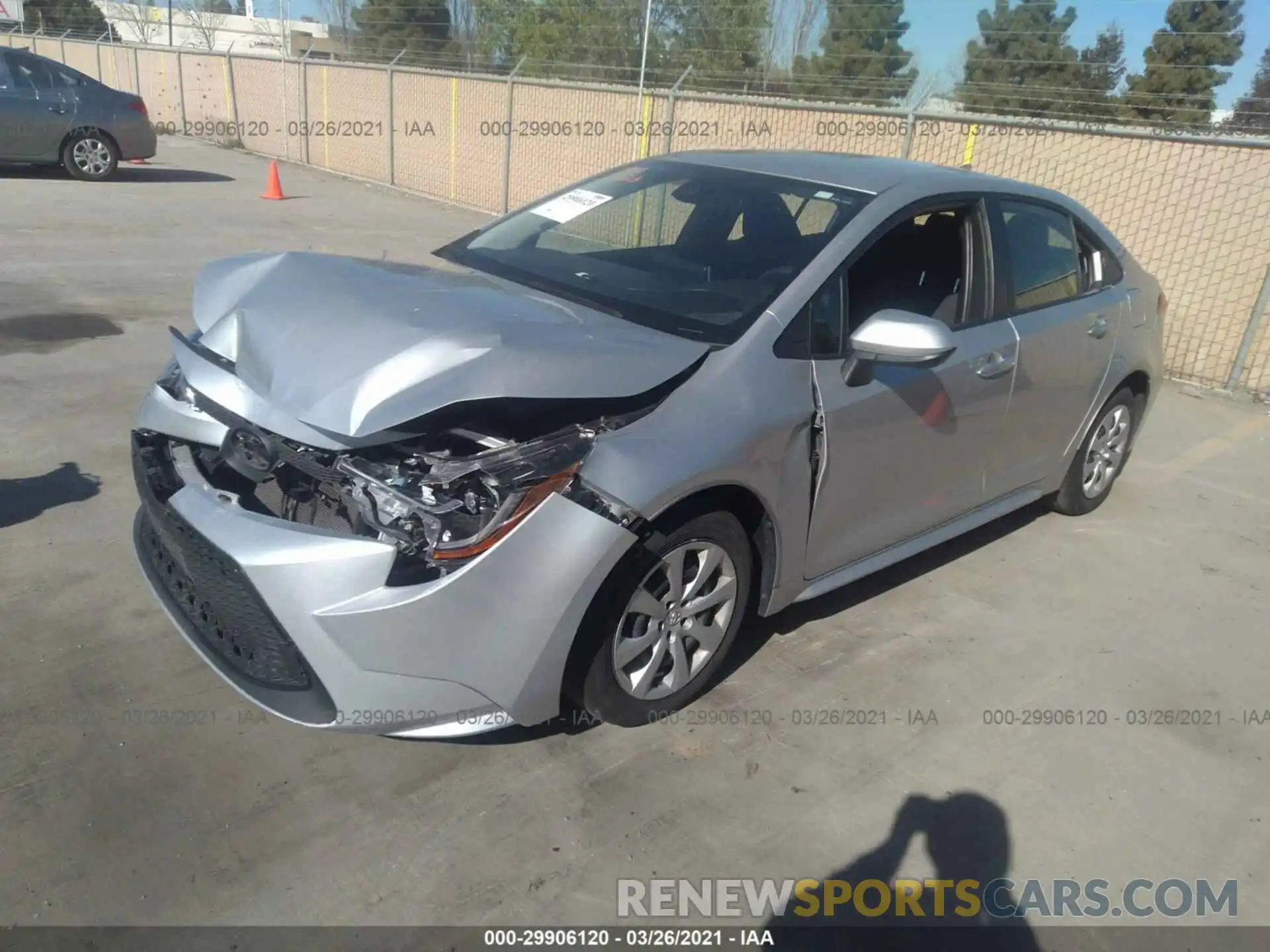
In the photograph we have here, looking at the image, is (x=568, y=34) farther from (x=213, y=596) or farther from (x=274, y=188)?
(x=213, y=596)

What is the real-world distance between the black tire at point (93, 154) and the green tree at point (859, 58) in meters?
12.1

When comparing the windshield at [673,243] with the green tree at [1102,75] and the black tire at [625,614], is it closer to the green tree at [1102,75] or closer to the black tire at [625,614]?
the black tire at [625,614]

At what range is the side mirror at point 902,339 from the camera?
123 inches

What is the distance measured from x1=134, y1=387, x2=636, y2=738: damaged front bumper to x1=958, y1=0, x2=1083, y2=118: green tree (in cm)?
1794

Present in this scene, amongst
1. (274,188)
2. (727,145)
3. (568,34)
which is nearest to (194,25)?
(568,34)

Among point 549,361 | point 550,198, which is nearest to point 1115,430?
point 550,198

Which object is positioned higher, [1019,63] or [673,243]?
[1019,63]

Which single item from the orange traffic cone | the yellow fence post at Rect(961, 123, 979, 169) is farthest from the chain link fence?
the orange traffic cone

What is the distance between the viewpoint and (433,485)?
2.60 m

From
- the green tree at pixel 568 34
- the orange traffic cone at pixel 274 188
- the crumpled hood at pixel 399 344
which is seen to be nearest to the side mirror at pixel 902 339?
the crumpled hood at pixel 399 344

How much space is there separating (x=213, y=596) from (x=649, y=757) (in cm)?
136

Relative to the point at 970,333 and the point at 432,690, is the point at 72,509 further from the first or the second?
the point at 970,333

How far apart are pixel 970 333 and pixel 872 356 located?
35.0 inches

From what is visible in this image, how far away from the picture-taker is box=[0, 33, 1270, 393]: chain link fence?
27.2ft
